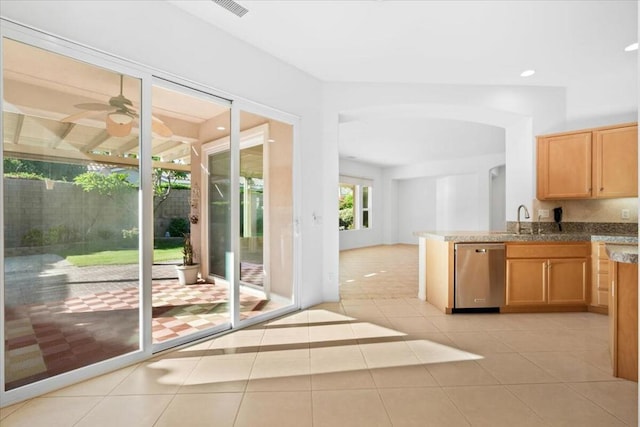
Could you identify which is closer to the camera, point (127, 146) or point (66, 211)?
point (66, 211)

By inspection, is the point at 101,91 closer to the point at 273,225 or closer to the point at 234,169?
the point at 234,169

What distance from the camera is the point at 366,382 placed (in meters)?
2.22

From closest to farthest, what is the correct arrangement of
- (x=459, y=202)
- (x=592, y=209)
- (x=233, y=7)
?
(x=233, y=7) → (x=592, y=209) → (x=459, y=202)

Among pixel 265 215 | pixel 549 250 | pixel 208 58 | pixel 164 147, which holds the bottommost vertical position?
pixel 549 250

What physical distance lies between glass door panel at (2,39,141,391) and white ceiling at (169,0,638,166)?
3.81 feet

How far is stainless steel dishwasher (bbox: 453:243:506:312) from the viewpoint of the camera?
12.4 ft

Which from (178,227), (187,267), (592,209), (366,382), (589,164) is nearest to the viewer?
(366,382)

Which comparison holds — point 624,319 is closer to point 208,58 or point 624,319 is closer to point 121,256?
point 121,256

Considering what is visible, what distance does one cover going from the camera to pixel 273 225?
385cm

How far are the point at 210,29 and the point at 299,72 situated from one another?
1236 millimetres

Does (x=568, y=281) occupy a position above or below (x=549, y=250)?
below

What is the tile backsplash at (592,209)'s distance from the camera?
4059mm

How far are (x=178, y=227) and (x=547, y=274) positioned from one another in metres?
4.14

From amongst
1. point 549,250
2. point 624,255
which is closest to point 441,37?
point 624,255
